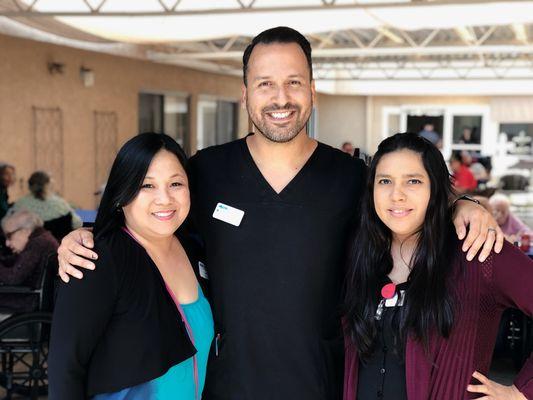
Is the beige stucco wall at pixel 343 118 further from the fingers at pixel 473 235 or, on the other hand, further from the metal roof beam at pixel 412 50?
the fingers at pixel 473 235

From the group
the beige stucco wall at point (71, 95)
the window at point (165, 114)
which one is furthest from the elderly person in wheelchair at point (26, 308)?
the window at point (165, 114)

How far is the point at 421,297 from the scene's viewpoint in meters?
1.78

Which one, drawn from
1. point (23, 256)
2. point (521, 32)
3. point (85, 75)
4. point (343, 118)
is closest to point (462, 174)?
point (521, 32)

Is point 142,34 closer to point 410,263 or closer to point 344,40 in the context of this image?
point 410,263

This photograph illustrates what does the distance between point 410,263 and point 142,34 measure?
6071 mm

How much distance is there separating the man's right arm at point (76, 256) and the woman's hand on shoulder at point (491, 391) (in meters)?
1.02

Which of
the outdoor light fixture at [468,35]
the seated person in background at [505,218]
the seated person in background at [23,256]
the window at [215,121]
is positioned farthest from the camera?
the window at [215,121]

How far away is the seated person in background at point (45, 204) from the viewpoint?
624 cm

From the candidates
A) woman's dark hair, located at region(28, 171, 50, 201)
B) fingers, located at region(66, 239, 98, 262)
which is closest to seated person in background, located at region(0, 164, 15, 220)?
woman's dark hair, located at region(28, 171, 50, 201)

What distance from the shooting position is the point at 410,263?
188 centimetres

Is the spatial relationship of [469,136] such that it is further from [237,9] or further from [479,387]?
[479,387]

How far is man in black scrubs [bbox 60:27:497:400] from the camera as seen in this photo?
199cm

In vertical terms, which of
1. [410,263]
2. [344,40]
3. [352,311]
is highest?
[344,40]

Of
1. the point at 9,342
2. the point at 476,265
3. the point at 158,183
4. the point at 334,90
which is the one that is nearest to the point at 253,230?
the point at 158,183
